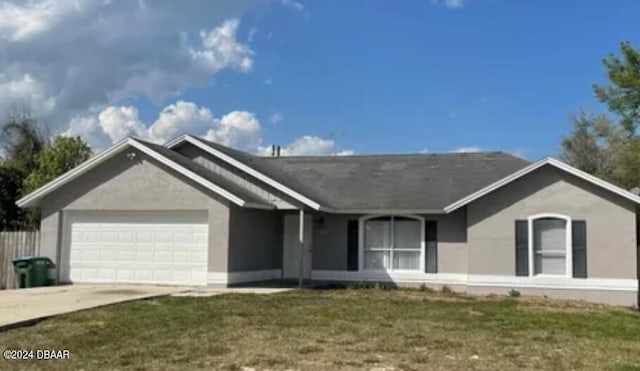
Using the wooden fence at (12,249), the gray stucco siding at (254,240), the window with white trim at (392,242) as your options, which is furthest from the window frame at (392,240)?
the wooden fence at (12,249)

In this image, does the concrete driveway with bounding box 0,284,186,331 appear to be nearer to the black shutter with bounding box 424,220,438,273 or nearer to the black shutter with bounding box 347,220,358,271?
the black shutter with bounding box 347,220,358,271

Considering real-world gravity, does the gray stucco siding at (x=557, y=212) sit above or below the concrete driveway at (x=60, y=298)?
above

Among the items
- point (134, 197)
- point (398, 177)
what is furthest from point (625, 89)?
point (134, 197)

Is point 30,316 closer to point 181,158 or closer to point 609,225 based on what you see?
point 181,158

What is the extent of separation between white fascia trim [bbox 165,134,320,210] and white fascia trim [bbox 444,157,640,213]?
4122 mm

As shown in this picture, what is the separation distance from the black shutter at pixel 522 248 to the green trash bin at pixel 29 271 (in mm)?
13650

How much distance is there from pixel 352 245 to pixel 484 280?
4.38 m

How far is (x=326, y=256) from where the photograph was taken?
23219 millimetres

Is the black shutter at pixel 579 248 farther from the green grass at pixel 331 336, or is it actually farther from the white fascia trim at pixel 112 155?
the white fascia trim at pixel 112 155

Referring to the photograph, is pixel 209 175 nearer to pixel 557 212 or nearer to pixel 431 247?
Result: pixel 431 247

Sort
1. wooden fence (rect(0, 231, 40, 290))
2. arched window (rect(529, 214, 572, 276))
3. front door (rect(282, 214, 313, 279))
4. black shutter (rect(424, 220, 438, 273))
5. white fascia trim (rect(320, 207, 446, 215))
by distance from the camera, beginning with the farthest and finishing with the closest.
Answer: front door (rect(282, 214, 313, 279)) → black shutter (rect(424, 220, 438, 273)) → wooden fence (rect(0, 231, 40, 290)) → white fascia trim (rect(320, 207, 446, 215)) → arched window (rect(529, 214, 572, 276))

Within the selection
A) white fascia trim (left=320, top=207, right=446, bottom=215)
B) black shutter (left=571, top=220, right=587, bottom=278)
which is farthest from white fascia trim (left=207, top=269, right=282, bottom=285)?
black shutter (left=571, top=220, right=587, bottom=278)

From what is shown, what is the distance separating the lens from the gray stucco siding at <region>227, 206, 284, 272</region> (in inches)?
813

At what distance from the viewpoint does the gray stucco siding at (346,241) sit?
865 inches
